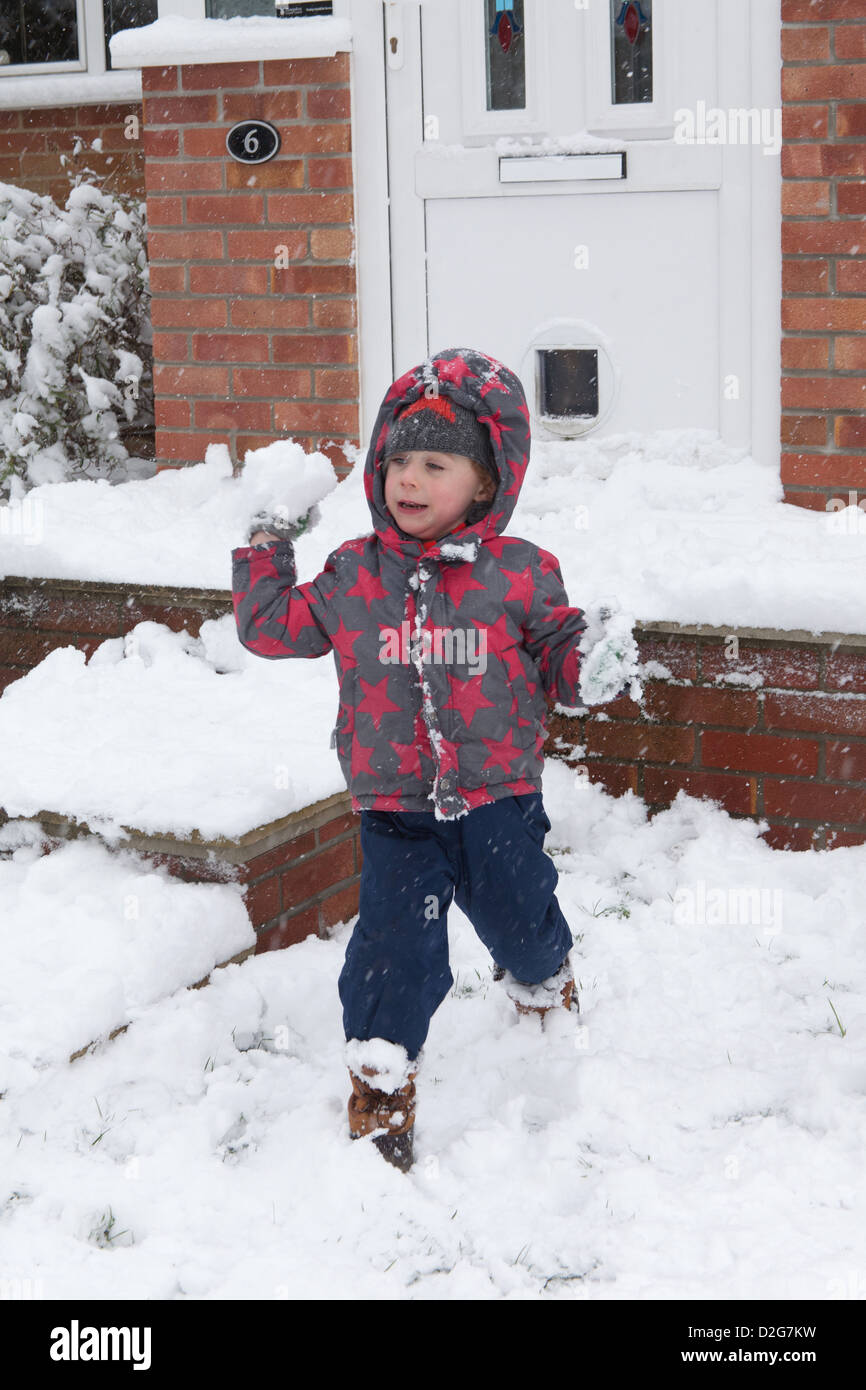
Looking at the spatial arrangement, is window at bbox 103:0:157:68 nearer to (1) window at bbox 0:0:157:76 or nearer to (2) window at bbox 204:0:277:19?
(1) window at bbox 0:0:157:76

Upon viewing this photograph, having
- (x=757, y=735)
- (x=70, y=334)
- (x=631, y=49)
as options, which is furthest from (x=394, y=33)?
(x=757, y=735)

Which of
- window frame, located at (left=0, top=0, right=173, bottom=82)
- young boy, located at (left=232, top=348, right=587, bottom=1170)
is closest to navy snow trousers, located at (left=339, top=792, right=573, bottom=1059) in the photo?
A: young boy, located at (left=232, top=348, right=587, bottom=1170)

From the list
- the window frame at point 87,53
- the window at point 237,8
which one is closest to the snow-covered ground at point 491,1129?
the window at point 237,8

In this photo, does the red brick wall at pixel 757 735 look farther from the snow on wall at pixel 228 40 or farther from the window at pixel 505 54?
the snow on wall at pixel 228 40

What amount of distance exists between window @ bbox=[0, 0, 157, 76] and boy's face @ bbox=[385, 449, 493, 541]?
168 inches

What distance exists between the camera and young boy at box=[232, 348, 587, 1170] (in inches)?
106

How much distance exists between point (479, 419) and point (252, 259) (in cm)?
237

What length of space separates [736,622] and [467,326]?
152cm

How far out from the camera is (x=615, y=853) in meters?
3.88

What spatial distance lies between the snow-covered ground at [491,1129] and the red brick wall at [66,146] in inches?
137

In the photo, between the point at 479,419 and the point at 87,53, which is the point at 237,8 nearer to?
the point at 87,53

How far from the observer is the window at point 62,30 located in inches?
245

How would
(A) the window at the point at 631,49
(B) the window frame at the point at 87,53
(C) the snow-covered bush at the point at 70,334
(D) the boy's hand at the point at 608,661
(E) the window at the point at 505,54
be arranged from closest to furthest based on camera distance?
1. (D) the boy's hand at the point at 608,661
2. (A) the window at the point at 631,49
3. (E) the window at the point at 505,54
4. (C) the snow-covered bush at the point at 70,334
5. (B) the window frame at the point at 87,53

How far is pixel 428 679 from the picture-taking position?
2.68 meters
